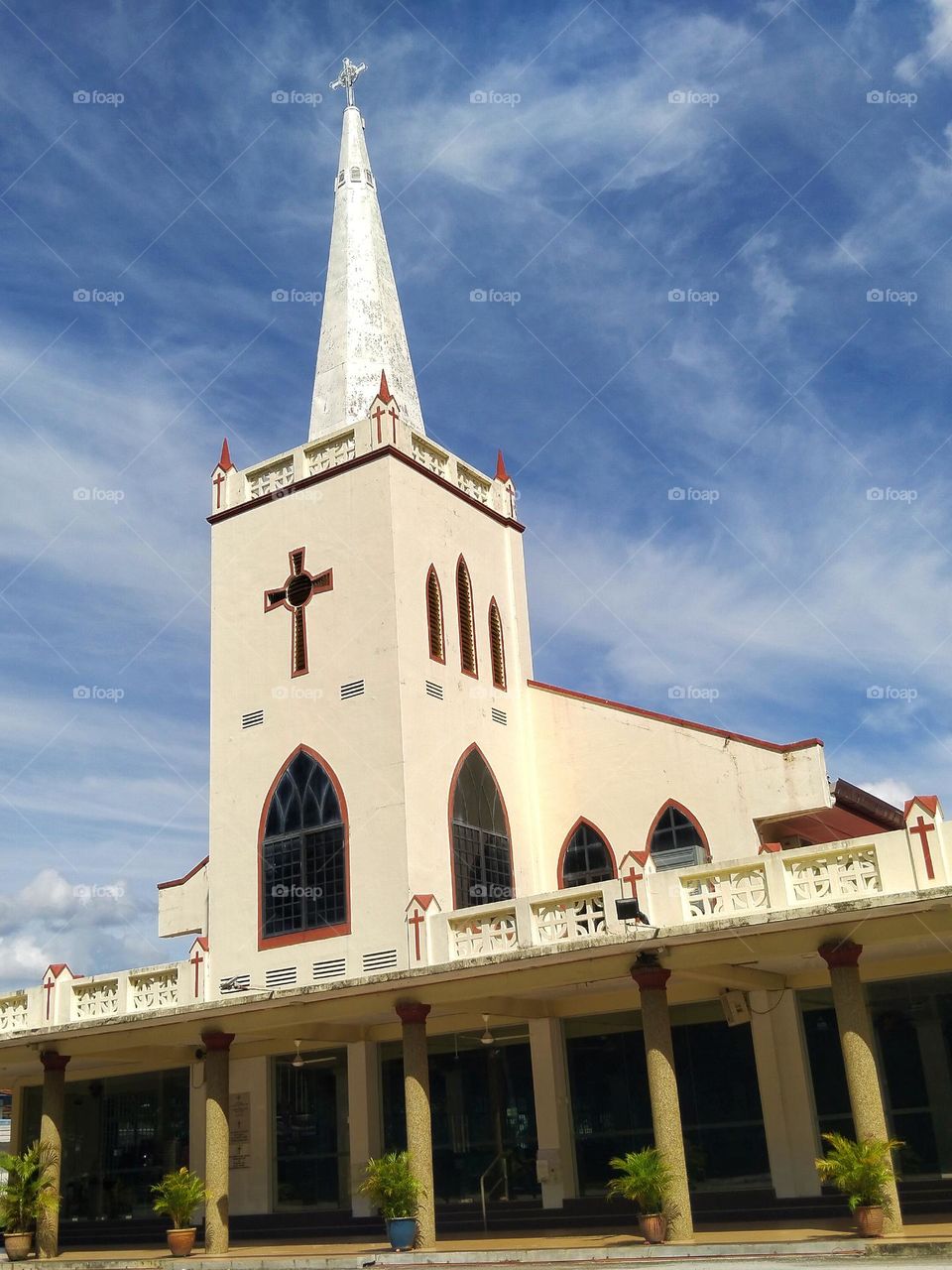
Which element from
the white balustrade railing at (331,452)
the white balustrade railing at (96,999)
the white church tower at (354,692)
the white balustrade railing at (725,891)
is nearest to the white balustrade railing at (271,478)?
the white church tower at (354,692)

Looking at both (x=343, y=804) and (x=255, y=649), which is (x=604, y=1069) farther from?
(x=255, y=649)

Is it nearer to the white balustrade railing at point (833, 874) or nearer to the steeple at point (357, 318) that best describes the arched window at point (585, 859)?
the white balustrade railing at point (833, 874)

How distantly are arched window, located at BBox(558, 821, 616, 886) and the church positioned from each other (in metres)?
0.07

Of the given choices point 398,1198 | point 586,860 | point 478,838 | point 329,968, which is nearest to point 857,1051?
point 398,1198

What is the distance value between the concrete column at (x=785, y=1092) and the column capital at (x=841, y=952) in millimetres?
4523

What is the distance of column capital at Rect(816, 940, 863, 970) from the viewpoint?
16.4 meters

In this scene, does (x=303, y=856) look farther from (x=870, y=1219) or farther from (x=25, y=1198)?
(x=870, y=1219)

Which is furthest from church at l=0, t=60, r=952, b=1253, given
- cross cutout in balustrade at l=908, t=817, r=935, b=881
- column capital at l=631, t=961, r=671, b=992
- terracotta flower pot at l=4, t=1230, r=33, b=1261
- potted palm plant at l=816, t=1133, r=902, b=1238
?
cross cutout in balustrade at l=908, t=817, r=935, b=881

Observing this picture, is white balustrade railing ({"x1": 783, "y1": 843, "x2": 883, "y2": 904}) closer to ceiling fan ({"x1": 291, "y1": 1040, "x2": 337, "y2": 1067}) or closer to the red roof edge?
the red roof edge

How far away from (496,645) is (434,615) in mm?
2151

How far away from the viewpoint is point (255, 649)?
2530cm

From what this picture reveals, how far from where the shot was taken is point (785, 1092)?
20344mm

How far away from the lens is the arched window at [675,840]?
75.2ft

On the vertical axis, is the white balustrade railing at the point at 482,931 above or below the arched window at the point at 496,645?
below
